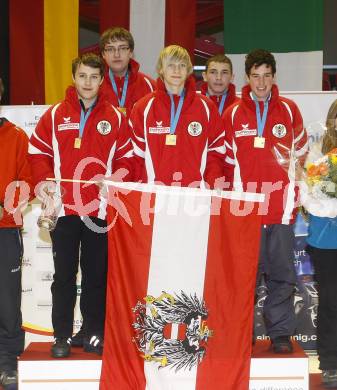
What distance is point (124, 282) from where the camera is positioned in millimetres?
3273

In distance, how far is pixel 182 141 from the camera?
3557 millimetres

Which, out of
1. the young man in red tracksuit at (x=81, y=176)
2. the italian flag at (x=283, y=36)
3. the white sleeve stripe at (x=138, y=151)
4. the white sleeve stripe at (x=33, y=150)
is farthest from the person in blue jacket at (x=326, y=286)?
the italian flag at (x=283, y=36)

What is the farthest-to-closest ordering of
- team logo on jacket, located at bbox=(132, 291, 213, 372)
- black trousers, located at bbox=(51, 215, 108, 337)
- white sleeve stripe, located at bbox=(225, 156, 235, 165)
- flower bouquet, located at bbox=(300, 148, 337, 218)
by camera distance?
white sleeve stripe, located at bbox=(225, 156, 235, 165) → black trousers, located at bbox=(51, 215, 108, 337) → flower bouquet, located at bbox=(300, 148, 337, 218) → team logo on jacket, located at bbox=(132, 291, 213, 372)

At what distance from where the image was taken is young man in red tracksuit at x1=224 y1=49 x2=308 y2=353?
356cm

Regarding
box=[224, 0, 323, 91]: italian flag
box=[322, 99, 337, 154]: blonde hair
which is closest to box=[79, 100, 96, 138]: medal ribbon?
box=[322, 99, 337, 154]: blonde hair

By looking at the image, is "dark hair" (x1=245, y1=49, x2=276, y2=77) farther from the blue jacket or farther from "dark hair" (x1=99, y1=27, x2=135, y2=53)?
the blue jacket

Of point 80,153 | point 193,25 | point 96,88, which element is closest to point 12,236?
point 80,153

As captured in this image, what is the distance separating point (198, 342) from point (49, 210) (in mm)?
999

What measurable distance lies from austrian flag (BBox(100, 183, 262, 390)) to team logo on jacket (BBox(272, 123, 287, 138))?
564mm

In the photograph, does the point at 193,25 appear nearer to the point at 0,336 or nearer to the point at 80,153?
the point at 80,153

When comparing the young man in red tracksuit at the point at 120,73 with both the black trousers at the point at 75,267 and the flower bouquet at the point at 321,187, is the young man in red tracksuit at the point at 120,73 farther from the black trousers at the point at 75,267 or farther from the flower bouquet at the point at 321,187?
the flower bouquet at the point at 321,187

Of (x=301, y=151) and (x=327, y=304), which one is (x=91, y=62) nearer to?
(x=301, y=151)

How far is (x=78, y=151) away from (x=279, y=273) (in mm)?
1237

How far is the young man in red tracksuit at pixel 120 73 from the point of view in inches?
158
